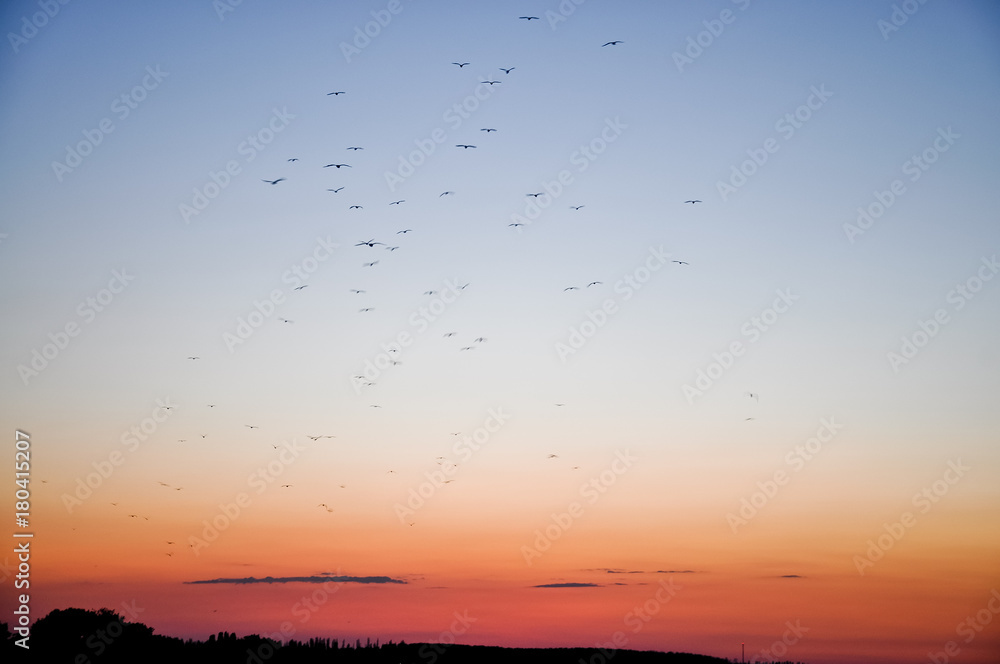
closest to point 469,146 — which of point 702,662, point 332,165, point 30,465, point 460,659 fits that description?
point 332,165

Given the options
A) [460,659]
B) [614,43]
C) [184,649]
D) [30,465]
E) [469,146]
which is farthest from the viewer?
[460,659]

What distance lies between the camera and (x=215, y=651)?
80.7 m

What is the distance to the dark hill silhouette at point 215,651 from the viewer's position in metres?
73.1

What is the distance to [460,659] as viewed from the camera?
84.7 meters

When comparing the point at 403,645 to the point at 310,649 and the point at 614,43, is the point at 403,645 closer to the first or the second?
the point at 310,649

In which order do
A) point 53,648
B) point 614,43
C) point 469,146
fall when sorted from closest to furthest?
point 614,43
point 469,146
point 53,648

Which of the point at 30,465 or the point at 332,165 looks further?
the point at 332,165

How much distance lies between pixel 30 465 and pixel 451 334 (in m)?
22.5

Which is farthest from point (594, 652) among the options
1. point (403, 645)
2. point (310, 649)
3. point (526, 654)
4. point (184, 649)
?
point (184, 649)

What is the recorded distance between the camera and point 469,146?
51.8 m

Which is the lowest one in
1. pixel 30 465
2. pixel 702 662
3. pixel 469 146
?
pixel 702 662

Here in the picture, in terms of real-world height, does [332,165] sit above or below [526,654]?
above

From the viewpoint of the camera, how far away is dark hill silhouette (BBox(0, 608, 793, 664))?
73.1 meters

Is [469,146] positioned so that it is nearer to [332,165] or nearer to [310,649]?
[332,165]
